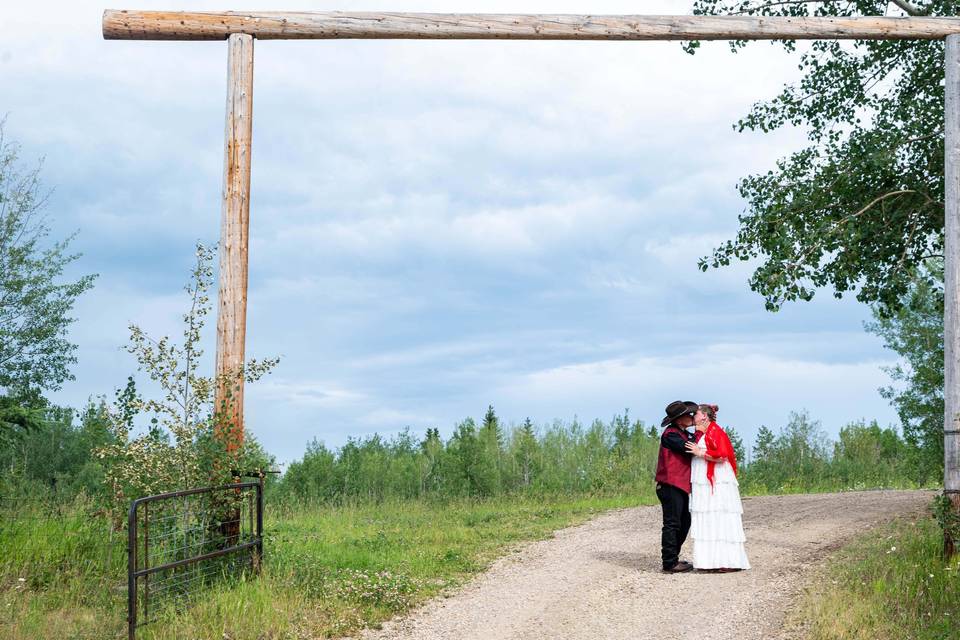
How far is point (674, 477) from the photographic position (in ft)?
38.4

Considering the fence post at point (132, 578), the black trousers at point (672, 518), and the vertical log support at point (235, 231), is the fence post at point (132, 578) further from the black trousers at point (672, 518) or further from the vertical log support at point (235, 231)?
the black trousers at point (672, 518)

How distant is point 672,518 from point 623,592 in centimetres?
141

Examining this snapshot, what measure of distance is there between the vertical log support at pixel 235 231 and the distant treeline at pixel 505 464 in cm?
904

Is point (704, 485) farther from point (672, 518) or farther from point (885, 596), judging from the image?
point (885, 596)

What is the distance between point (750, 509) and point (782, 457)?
26.5 ft

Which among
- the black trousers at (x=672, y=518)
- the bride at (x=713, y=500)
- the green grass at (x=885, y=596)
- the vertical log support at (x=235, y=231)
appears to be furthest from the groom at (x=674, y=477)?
the vertical log support at (x=235, y=231)

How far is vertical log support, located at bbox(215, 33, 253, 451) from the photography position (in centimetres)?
1109

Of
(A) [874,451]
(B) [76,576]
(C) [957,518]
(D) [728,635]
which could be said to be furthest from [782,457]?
(B) [76,576]

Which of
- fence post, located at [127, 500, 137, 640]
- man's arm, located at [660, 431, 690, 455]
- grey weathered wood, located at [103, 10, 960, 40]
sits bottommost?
fence post, located at [127, 500, 137, 640]

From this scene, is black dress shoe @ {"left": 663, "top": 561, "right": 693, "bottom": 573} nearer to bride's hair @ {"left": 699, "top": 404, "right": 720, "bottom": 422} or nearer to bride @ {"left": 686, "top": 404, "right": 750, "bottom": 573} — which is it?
bride @ {"left": 686, "top": 404, "right": 750, "bottom": 573}

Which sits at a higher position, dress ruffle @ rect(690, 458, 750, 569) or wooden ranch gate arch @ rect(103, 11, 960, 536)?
wooden ranch gate arch @ rect(103, 11, 960, 536)

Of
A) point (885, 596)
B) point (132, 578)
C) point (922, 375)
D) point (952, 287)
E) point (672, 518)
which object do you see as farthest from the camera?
point (922, 375)

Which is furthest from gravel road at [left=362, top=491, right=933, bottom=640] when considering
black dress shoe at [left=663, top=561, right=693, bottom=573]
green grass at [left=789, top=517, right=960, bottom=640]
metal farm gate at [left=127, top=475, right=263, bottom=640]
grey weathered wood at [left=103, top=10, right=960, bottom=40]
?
grey weathered wood at [left=103, top=10, right=960, bottom=40]

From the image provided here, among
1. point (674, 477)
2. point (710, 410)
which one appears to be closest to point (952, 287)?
point (710, 410)
